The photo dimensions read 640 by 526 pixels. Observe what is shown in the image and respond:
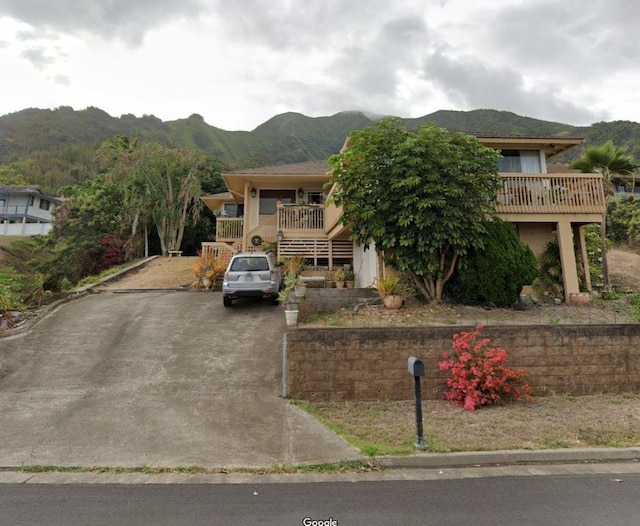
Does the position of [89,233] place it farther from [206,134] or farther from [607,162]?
[206,134]

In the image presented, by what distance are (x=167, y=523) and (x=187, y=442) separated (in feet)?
5.88

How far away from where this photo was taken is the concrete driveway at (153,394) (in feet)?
15.8

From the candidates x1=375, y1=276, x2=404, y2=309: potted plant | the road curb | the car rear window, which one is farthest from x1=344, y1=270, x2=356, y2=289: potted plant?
the road curb

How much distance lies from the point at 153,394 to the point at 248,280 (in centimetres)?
504

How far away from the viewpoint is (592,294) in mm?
11516

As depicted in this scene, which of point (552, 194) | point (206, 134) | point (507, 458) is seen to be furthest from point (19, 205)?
point (206, 134)

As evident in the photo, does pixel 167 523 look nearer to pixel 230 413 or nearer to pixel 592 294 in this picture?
pixel 230 413

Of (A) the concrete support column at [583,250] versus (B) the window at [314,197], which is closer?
(A) the concrete support column at [583,250]

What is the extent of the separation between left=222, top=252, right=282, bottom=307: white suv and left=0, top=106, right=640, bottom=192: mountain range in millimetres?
36167

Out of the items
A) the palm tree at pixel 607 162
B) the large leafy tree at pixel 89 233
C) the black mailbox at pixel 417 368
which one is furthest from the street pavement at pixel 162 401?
the palm tree at pixel 607 162

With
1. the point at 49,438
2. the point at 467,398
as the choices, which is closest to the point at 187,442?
the point at 49,438

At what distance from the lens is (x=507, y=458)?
4551 millimetres

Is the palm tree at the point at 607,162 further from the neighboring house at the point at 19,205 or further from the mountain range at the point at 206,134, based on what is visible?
the neighboring house at the point at 19,205

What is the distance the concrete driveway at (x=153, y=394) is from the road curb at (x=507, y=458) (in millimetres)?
647
